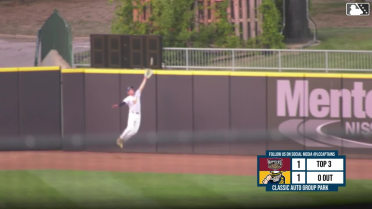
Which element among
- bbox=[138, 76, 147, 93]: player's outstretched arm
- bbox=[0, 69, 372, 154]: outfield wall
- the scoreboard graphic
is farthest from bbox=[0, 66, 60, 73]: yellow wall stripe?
the scoreboard graphic

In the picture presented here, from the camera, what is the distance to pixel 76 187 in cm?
2109

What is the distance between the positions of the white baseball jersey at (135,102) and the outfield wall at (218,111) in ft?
0.49

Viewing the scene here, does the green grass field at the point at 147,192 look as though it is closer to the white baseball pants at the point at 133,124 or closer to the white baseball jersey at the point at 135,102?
the white baseball pants at the point at 133,124

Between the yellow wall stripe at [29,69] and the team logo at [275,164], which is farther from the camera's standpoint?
the yellow wall stripe at [29,69]

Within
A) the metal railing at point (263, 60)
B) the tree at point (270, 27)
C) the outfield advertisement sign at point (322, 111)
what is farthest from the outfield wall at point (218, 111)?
the tree at point (270, 27)

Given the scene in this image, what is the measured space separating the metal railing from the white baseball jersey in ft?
7.73

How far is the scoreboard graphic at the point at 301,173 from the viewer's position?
18938mm

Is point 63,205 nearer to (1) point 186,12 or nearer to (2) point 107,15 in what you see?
(1) point 186,12

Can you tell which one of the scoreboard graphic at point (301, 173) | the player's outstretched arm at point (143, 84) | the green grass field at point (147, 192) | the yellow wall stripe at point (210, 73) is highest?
the yellow wall stripe at point (210, 73)

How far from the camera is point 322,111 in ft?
77.9

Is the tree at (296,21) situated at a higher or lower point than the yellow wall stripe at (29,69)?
higher

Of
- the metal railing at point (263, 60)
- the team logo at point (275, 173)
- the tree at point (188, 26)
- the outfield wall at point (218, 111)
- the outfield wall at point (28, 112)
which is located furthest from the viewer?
the tree at point (188, 26)

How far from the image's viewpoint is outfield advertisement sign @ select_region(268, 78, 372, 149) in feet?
77.2

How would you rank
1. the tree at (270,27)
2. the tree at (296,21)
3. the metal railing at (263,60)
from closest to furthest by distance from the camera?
the metal railing at (263,60), the tree at (270,27), the tree at (296,21)
